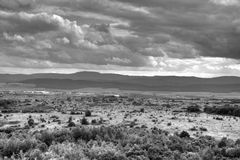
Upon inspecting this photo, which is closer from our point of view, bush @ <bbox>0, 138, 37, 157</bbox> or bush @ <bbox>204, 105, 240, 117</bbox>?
bush @ <bbox>0, 138, 37, 157</bbox>

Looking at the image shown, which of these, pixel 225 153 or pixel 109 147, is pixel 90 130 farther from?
pixel 225 153

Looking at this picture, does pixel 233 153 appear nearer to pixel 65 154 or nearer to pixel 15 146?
pixel 65 154

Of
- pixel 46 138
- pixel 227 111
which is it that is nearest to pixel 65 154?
pixel 46 138

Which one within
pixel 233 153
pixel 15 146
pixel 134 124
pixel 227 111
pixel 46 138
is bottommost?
pixel 227 111

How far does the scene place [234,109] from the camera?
65.1 metres

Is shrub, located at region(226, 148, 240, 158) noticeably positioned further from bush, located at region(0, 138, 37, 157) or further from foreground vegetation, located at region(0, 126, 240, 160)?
bush, located at region(0, 138, 37, 157)

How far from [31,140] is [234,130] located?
28.7m

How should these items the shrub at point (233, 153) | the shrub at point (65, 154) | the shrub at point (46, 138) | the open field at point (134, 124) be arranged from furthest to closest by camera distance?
the shrub at point (46, 138) → the open field at point (134, 124) → the shrub at point (233, 153) → the shrub at point (65, 154)

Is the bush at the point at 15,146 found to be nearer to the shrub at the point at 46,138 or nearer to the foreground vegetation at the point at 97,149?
the foreground vegetation at the point at 97,149

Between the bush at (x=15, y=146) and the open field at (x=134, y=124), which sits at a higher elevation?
the bush at (x=15, y=146)

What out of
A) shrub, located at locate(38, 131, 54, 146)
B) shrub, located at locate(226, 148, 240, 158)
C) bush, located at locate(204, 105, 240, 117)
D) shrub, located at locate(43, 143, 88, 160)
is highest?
shrub, located at locate(43, 143, 88, 160)

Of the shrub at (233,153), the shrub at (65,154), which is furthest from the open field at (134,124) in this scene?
the shrub at (65,154)

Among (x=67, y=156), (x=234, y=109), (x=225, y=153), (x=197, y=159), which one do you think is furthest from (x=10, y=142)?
(x=234, y=109)

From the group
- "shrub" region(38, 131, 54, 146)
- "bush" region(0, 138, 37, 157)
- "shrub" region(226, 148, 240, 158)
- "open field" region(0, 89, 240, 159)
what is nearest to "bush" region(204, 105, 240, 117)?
"open field" region(0, 89, 240, 159)
